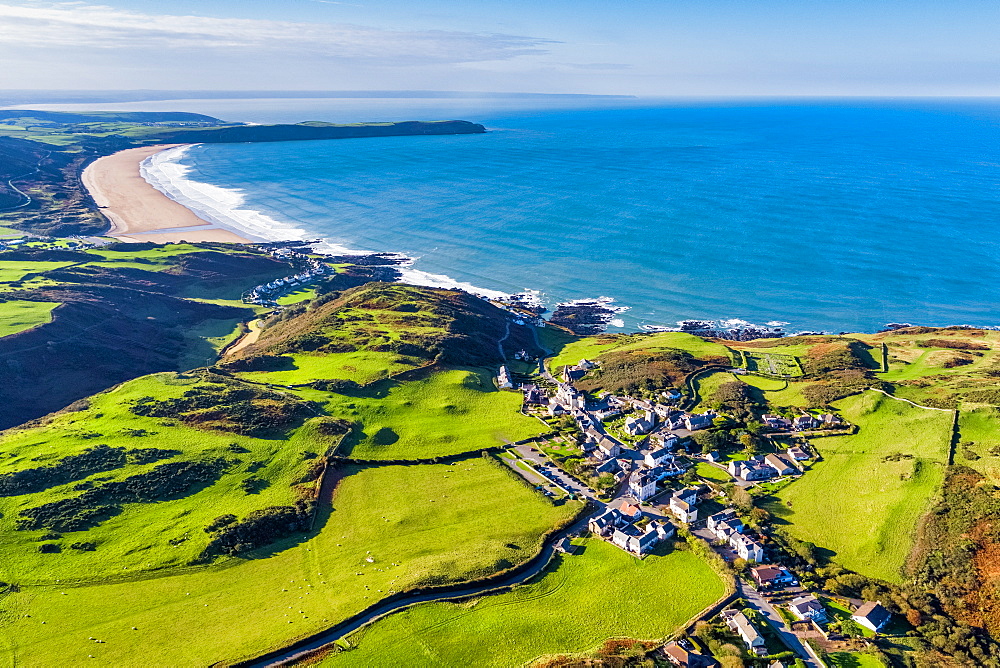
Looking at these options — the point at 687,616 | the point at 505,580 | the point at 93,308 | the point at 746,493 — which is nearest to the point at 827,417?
the point at 746,493

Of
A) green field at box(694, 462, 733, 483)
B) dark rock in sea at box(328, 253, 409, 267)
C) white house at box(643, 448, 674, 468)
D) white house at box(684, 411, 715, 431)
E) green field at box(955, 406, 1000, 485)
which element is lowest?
green field at box(694, 462, 733, 483)

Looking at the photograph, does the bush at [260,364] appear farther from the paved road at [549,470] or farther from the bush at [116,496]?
the paved road at [549,470]

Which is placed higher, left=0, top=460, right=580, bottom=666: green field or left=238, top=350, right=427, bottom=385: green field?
left=238, top=350, right=427, bottom=385: green field

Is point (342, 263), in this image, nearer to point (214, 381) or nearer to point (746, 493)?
point (214, 381)

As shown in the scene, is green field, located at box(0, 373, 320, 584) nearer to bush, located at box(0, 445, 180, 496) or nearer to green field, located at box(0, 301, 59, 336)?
bush, located at box(0, 445, 180, 496)

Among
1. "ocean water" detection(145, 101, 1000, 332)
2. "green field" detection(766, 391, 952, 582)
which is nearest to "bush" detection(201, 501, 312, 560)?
"green field" detection(766, 391, 952, 582)

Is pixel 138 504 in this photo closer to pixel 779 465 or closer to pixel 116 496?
pixel 116 496
